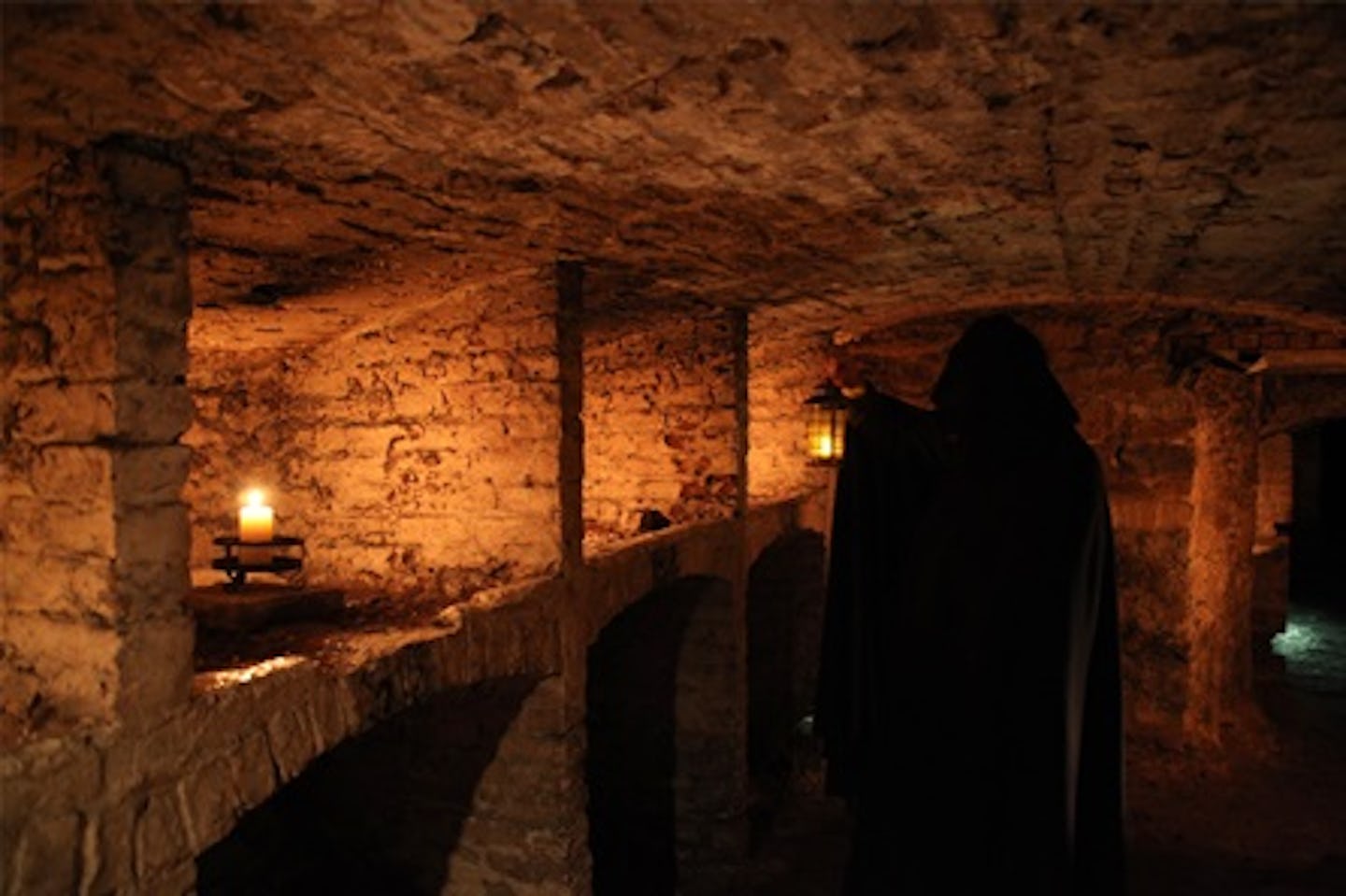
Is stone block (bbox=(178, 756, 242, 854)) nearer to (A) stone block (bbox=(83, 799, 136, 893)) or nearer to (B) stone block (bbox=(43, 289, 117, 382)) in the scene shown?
(A) stone block (bbox=(83, 799, 136, 893))

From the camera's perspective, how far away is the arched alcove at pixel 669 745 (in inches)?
236

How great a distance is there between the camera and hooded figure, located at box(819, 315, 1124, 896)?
2533mm

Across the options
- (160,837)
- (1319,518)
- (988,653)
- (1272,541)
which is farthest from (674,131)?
(1319,518)

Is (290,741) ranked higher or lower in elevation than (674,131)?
lower

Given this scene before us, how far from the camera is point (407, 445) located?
4.41 m

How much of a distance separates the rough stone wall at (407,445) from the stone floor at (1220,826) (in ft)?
10.7

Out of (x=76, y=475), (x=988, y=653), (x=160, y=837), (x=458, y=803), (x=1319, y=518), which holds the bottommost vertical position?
(x=458, y=803)

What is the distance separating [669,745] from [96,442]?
462 cm

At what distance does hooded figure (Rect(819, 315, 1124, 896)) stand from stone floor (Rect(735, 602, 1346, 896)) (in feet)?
10.9

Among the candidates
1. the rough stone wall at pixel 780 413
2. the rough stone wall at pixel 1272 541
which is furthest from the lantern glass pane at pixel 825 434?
the rough stone wall at pixel 1272 541

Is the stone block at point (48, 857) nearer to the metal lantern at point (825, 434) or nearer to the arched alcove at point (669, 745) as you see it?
the metal lantern at point (825, 434)

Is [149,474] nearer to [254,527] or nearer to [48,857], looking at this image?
[48,857]

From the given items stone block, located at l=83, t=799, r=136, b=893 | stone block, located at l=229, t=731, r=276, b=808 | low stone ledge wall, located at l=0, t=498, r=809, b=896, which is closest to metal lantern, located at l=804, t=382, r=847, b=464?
low stone ledge wall, located at l=0, t=498, r=809, b=896

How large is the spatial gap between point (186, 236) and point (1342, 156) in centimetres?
337
